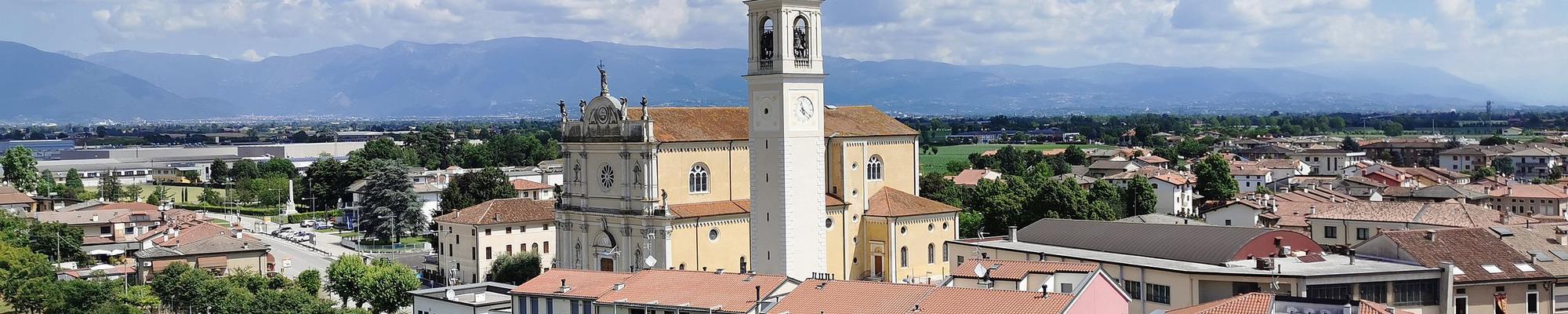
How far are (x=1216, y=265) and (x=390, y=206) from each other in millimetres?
47769

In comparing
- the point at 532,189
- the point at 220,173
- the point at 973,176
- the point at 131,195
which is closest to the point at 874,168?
the point at 532,189

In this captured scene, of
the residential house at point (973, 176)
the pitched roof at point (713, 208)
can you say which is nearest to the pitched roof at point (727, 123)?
the pitched roof at point (713, 208)

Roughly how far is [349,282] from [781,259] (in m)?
13.9

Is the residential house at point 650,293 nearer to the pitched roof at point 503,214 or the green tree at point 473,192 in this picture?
the pitched roof at point 503,214

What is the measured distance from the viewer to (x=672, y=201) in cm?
4331

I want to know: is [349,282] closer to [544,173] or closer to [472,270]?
[472,270]

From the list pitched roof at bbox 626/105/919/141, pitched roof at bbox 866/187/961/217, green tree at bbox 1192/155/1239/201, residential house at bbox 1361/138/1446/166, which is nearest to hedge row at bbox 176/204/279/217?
pitched roof at bbox 626/105/919/141

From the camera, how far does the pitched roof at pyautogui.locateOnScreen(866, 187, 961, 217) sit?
45.6 m

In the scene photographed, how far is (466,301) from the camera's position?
35281mm

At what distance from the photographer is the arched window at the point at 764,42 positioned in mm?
40812

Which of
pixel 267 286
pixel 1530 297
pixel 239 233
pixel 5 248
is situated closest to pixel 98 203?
pixel 239 233

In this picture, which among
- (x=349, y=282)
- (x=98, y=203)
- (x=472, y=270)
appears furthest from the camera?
(x=98, y=203)

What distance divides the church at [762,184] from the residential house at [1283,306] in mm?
14345

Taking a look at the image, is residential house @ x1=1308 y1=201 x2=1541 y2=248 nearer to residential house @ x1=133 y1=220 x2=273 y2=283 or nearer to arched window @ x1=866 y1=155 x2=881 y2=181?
arched window @ x1=866 y1=155 x2=881 y2=181
